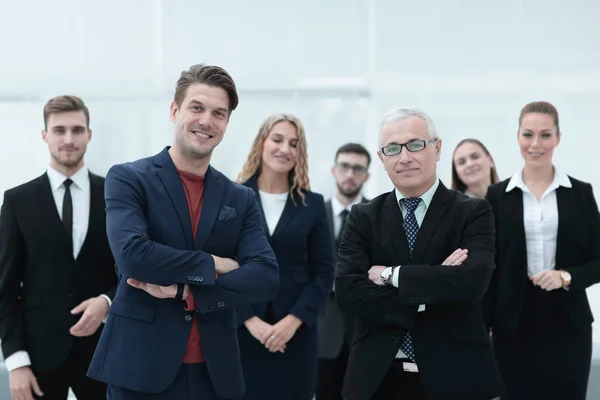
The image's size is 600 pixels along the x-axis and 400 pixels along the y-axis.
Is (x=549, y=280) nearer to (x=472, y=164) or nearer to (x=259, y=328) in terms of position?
(x=472, y=164)

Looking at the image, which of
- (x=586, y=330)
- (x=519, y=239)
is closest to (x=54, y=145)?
(x=519, y=239)

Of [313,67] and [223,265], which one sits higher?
[313,67]

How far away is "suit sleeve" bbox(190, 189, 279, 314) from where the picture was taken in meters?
2.06

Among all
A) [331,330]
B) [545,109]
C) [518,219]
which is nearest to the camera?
[518,219]

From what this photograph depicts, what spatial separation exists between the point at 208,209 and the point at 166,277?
10.9 inches

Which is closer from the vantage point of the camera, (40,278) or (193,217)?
(193,217)

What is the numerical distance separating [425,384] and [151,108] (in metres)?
4.38

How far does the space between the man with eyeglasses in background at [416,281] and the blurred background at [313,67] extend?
11.2 feet

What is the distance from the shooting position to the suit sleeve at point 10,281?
9.37 feet

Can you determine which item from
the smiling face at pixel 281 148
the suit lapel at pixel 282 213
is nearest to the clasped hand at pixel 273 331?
the suit lapel at pixel 282 213

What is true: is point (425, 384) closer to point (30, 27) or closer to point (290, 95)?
point (290, 95)

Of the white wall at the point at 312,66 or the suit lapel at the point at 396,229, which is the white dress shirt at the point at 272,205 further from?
the white wall at the point at 312,66

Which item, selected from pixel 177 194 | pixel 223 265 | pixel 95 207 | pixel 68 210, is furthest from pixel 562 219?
pixel 68 210

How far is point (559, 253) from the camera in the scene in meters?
3.01
